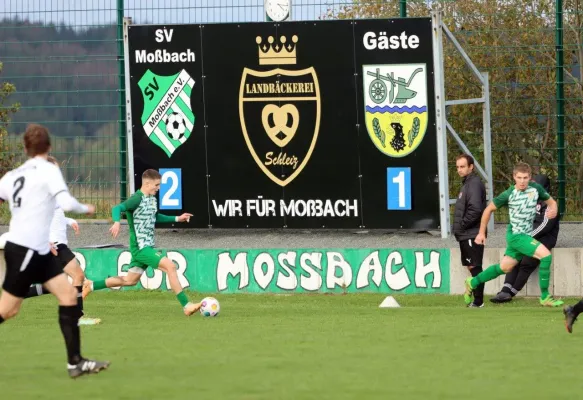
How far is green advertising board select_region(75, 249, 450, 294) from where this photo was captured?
1728 centimetres

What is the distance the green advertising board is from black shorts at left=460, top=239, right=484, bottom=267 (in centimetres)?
69

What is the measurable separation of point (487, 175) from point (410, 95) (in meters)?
1.55

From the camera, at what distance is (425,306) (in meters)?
16.2

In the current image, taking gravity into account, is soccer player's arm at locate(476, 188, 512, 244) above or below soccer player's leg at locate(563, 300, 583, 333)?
above

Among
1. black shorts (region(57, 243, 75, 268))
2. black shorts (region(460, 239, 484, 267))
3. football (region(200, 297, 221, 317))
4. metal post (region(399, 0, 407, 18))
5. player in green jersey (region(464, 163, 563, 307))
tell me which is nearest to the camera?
black shorts (region(57, 243, 75, 268))

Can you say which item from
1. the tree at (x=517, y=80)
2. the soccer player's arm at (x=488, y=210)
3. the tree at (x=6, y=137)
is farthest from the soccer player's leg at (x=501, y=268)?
the tree at (x=6, y=137)

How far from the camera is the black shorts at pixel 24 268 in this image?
368 inches

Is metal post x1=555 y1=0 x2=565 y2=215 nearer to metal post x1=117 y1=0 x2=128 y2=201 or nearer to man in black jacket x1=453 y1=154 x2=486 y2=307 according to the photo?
man in black jacket x1=453 y1=154 x2=486 y2=307

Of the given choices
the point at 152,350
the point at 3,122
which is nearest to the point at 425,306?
the point at 152,350

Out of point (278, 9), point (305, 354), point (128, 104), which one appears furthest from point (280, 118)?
point (305, 354)

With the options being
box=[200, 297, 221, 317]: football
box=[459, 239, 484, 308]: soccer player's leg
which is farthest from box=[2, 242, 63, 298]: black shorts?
box=[459, 239, 484, 308]: soccer player's leg

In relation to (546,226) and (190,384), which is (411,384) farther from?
(546,226)

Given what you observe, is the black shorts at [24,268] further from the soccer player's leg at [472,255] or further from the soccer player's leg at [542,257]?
the soccer player's leg at [472,255]

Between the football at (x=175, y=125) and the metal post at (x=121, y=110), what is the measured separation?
3.42 feet
